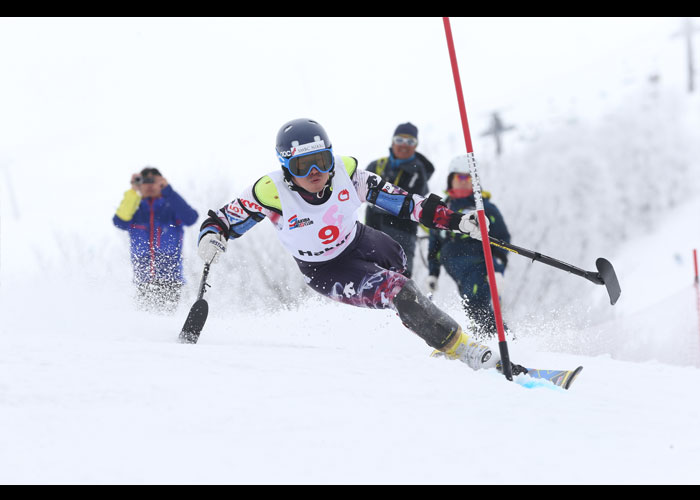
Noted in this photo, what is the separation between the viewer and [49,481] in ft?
6.72

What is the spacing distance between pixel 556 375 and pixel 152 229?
13.3ft

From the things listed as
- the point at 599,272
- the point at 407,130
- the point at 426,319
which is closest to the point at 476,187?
the point at 426,319

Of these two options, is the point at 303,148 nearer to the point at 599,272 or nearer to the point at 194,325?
the point at 194,325

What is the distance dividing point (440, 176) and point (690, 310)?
1550cm

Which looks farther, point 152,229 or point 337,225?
point 152,229

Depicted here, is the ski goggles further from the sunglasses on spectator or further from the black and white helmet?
the sunglasses on spectator

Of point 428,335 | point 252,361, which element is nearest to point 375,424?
point 252,361

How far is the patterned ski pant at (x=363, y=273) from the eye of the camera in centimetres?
395

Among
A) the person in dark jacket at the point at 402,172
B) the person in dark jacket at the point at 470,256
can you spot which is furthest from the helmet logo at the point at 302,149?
the person in dark jacket at the point at 470,256

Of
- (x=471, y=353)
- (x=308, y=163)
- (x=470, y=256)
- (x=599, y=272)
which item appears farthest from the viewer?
(x=470, y=256)

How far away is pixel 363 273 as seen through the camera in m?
4.05

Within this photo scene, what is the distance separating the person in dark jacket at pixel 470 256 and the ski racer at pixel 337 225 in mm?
1626

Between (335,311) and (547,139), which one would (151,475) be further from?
(547,139)

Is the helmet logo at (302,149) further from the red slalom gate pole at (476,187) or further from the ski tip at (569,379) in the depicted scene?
the ski tip at (569,379)
